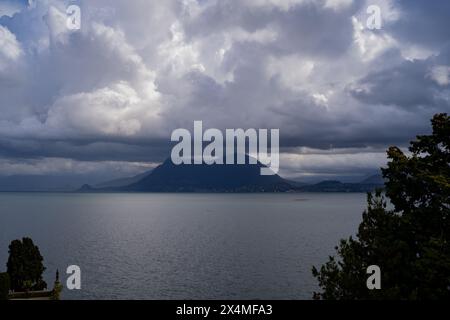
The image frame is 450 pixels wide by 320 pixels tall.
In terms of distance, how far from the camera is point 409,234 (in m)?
27.6

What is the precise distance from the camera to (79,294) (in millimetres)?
72625

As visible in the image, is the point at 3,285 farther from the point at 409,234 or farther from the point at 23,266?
the point at 409,234

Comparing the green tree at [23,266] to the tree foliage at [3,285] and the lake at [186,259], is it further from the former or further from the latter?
the lake at [186,259]

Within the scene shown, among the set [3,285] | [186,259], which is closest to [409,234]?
A: [3,285]

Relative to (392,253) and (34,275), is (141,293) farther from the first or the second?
(392,253)

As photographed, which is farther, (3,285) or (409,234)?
(3,285)

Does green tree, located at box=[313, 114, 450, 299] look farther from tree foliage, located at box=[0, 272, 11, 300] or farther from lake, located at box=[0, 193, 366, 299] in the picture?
lake, located at box=[0, 193, 366, 299]

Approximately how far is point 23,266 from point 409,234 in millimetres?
48178

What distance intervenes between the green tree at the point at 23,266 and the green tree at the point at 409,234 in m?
41.4

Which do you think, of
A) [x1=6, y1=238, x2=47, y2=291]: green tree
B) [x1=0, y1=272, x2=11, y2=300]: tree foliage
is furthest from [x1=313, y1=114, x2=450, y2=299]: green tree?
[x1=6, y1=238, x2=47, y2=291]: green tree

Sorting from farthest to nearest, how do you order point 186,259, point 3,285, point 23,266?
point 186,259 < point 23,266 < point 3,285

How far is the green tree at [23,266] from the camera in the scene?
181ft

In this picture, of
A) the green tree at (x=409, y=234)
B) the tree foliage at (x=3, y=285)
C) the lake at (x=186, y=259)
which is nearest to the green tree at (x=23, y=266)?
the tree foliage at (x=3, y=285)
